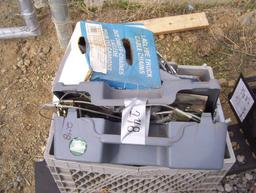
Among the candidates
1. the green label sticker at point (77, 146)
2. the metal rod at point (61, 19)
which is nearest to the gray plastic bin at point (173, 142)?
the green label sticker at point (77, 146)

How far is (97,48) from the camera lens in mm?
1120

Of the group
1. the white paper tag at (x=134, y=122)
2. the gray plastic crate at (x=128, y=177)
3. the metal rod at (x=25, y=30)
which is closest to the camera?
the white paper tag at (x=134, y=122)

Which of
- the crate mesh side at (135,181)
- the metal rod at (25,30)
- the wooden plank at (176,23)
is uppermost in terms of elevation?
the metal rod at (25,30)

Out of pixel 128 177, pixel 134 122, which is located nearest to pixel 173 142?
pixel 134 122

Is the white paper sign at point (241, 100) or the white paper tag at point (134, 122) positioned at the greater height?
the white paper tag at point (134, 122)

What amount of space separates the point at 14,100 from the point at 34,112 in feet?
0.43

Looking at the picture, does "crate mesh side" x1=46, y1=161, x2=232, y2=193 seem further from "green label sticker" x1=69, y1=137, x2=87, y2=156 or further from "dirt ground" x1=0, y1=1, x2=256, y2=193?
"dirt ground" x1=0, y1=1, x2=256, y2=193

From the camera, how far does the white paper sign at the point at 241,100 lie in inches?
57.3

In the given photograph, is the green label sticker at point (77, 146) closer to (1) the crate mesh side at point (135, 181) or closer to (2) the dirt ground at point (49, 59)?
(1) the crate mesh side at point (135, 181)

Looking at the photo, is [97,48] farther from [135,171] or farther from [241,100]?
[241,100]

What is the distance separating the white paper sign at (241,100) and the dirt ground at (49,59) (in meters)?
0.16

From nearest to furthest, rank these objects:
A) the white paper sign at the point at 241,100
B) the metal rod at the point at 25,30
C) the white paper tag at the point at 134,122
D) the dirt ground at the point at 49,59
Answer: the white paper tag at the point at 134,122 → the white paper sign at the point at 241,100 → the dirt ground at the point at 49,59 → the metal rod at the point at 25,30

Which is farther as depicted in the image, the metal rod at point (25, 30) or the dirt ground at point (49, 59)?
the metal rod at point (25, 30)

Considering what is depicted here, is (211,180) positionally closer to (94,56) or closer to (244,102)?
(244,102)
